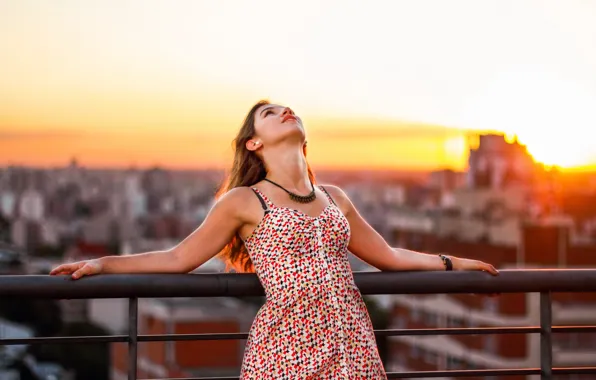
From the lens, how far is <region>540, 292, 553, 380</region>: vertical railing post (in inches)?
117

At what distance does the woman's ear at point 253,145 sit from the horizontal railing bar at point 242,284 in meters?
0.37

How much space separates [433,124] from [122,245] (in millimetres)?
22209

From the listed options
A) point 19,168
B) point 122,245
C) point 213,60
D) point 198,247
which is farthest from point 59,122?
point 198,247

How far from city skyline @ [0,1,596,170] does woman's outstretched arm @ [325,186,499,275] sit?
30887 millimetres

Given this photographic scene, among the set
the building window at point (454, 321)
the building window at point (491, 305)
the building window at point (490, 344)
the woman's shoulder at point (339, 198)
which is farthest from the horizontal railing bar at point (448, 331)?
the building window at point (454, 321)

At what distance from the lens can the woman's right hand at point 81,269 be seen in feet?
8.52

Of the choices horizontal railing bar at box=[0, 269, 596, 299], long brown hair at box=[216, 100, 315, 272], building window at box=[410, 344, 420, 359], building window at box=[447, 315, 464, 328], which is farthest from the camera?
building window at box=[410, 344, 420, 359]

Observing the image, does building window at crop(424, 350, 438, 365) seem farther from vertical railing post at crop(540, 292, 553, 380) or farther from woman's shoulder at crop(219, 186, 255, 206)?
woman's shoulder at crop(219, 186, 255, 206)

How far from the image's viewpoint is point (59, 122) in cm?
6644

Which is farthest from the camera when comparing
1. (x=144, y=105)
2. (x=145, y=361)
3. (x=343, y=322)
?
(x=144, y=105)

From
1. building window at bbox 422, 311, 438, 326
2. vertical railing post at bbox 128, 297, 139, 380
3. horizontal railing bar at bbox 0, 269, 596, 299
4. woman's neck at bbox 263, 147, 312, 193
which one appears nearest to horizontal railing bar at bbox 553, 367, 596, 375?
horizontal railing bar at bbox 0, 269, 596, 299

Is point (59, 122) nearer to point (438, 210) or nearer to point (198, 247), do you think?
point (438, 210)

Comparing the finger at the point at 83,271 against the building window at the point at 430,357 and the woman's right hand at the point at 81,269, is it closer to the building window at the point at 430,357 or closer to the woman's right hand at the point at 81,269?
the woman's right hand at the point at 81,269

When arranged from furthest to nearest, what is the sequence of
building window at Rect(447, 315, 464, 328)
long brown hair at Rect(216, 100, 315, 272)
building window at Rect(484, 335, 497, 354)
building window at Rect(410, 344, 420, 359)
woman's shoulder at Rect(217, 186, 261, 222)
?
building window at Rect(410, 344, 420, 359), building window at Rect(447, 315, 464, 328), building window at Rect(484, 335, 497, 354), long brown hair at Rect(216, 100, 315, 272), woman's shoulder at Rect(217, 186, 261, 222)
